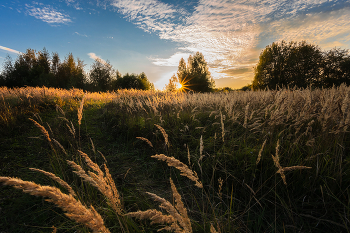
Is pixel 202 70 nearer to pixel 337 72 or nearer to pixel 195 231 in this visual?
pixel 337 72

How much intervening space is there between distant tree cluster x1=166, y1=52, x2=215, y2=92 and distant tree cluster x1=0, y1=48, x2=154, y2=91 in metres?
8.77

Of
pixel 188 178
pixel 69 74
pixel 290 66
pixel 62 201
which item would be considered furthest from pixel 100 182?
pixel 69 74

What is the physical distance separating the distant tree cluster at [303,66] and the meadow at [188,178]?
80.5 feet

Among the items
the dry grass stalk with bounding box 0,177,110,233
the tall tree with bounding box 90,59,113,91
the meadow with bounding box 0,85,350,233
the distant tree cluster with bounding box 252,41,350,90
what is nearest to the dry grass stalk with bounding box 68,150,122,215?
the meadow with bounding box 0,85,350,233

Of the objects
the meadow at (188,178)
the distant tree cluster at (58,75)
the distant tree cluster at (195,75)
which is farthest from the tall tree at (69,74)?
the meadow at (188,178)

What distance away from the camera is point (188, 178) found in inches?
106

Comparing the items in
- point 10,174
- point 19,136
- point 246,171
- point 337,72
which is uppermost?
point 337,72

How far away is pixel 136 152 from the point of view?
332 centimetres

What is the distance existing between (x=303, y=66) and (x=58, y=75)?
51633 millimetres

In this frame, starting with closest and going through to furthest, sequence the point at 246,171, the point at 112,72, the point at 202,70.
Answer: the point at 246,171 → the point at 202,70 → the point at 112,72

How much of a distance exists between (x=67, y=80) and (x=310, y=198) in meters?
44.9

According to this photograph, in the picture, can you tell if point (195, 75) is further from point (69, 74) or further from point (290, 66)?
point (69, 74)

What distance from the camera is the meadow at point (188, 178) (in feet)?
2.88

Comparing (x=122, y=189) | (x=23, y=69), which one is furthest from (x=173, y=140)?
(x=23, y=69)
